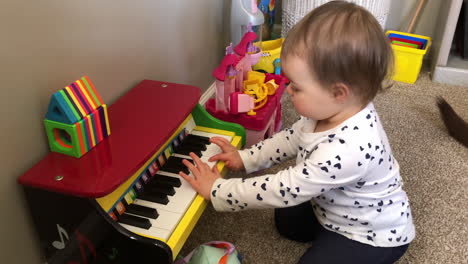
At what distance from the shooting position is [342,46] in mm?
789

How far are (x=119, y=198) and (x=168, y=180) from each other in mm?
143

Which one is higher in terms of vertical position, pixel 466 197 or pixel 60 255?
pixel 60 255

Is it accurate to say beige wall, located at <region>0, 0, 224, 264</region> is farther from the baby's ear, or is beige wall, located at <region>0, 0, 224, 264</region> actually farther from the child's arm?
the baby's ear

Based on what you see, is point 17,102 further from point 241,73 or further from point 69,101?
point 241,73

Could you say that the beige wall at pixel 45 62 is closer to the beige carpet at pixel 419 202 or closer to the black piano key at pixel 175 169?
the black piano key at pixel 175 169

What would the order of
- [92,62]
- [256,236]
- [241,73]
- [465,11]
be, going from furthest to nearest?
[465,11]
[241,73]
[256,236]
[92,62]

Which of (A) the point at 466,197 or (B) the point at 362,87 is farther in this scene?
(A) the point at 466,197

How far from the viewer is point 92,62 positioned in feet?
3.18

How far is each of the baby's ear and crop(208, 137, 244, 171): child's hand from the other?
0.34 metres

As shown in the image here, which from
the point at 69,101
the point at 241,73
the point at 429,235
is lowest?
the point at 429,235

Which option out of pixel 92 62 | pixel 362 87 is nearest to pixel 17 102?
pixel 92 62

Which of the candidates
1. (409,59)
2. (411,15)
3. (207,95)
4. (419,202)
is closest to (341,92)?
(419,202)

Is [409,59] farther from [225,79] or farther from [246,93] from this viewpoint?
[225,79]

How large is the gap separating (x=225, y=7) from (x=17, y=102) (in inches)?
48.4
